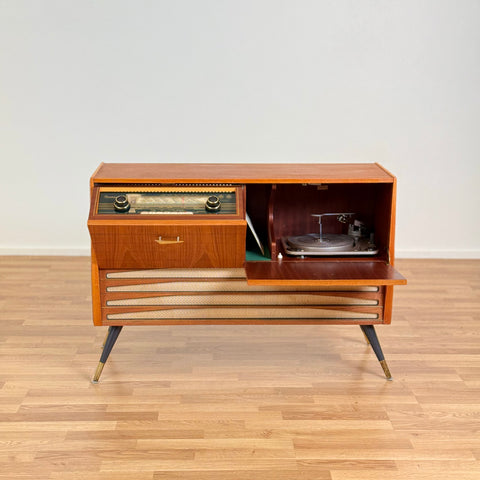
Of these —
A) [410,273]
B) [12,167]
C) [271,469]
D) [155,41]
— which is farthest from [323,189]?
[12,167]

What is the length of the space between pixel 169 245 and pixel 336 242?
0.82 metres

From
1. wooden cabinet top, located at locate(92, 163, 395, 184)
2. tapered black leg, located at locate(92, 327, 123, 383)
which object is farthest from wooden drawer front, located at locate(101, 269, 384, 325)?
wooden cabinet top, located at locate(92, 163, 395, 184)

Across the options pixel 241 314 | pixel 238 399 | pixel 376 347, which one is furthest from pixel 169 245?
pixel 376 347

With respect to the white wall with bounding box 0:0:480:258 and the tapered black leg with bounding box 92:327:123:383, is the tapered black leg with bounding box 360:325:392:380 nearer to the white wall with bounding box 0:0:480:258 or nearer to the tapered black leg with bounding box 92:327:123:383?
the tapered black leg with bounding box 92:327:123:383

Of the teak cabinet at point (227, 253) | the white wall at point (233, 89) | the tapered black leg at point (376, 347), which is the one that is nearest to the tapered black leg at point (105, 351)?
the teak cabinet at point (227, 253)

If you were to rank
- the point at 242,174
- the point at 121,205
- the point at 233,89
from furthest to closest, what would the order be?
the point at 233,89, the point at 242,174, the point at 121,205

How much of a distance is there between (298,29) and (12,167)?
7.89ft

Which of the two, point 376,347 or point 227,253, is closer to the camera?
point 227,253

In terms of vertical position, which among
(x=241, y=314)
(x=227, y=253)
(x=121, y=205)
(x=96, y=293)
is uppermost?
(x=121, y=205)

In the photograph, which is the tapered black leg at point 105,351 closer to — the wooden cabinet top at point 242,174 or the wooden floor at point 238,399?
the wooden floor at point 238,399

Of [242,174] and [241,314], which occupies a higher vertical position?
[242,174]

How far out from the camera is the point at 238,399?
10.2 ft

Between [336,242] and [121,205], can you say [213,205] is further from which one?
[336,242]

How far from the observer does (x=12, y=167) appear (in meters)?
5.14
